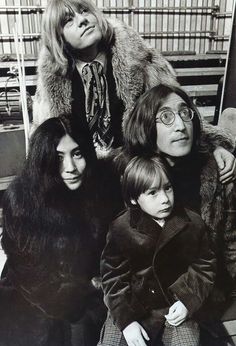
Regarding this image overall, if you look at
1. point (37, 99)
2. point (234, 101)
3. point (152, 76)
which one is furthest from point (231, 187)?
point (37, 99)

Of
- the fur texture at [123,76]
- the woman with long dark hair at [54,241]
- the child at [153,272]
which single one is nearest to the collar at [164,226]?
the child at [153,272]

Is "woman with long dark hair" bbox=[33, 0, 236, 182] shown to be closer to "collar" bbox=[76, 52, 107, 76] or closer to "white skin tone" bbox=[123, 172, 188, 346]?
"collar" bbox=[76, 52, 107, 76]

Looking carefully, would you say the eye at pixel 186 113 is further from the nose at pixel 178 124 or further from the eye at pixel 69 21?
the eye at pixel 69 21

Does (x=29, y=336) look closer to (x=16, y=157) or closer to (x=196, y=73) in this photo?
(x=16, y=157)

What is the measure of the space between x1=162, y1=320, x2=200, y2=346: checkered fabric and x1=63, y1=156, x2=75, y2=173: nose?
0.36 meters

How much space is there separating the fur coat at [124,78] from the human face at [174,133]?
0.08 m

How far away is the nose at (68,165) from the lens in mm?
716

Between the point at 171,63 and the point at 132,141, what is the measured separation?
0.58ft

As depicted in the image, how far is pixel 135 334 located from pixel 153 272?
4.8 inches

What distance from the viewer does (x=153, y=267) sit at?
729mm

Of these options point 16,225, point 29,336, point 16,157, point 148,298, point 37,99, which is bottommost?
point 29,336

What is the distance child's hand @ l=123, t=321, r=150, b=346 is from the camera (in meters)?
0.72

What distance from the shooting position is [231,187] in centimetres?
81

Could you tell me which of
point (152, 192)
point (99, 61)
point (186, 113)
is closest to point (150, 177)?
point (152, 192)
